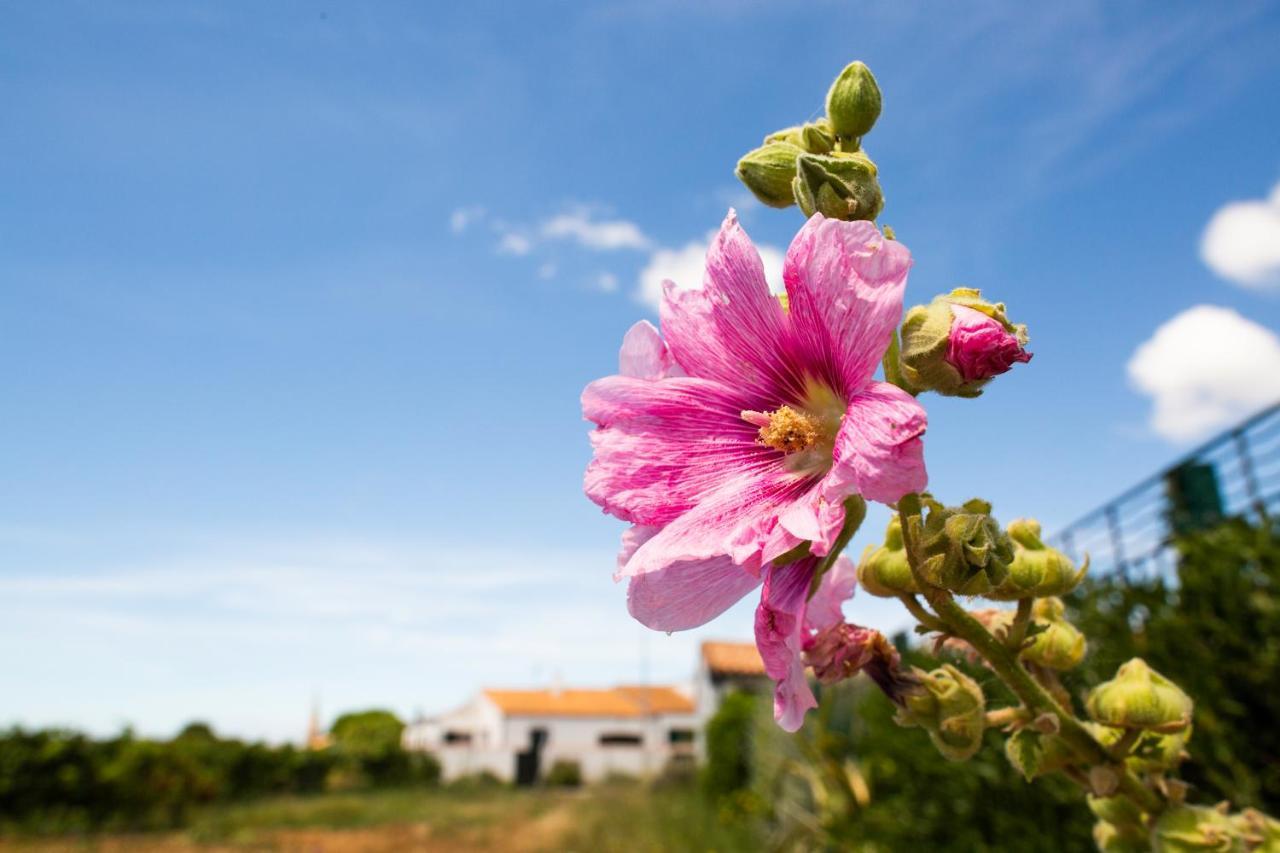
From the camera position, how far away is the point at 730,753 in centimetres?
2119

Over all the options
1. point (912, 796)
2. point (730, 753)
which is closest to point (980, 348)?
point (912, 796)

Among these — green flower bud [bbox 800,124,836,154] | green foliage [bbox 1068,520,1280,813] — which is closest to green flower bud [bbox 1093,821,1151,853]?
green flower bud [bbox 800,124,836,154]

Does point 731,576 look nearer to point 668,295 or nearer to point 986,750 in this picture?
point 668,295

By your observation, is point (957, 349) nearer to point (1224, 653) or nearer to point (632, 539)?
point (632, 539)

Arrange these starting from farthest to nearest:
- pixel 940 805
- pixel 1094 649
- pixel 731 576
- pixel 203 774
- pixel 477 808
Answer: pixel 477 808
pixel 203 774
pixel 940 805
pixel 1094 649
pixel 731 576

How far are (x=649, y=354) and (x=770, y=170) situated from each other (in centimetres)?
28

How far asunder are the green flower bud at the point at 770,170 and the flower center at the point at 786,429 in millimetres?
282

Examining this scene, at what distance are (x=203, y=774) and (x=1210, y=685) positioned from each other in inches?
1400

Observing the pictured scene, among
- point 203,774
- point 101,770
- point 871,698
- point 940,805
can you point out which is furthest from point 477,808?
point 940,805

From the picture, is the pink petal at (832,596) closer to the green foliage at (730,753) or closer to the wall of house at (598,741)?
the green foliage at (730,753)

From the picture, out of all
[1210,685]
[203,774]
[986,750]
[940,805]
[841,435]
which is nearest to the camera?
[841,435]

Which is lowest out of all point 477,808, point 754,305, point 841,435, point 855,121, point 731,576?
point 477,808

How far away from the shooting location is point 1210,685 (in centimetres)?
400

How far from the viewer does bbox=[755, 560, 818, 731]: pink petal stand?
0.97m
